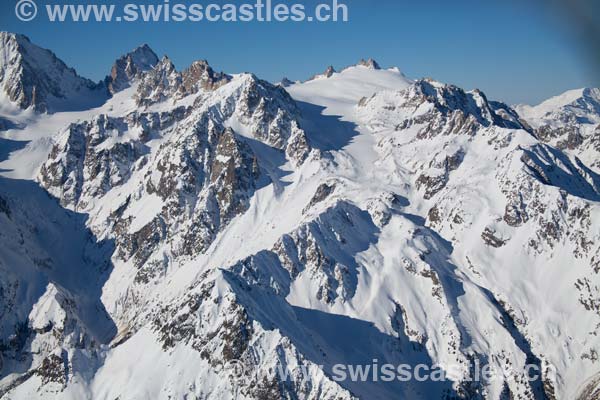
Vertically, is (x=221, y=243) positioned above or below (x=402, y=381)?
above

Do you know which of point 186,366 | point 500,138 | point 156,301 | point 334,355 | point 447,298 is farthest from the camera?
point 500,138

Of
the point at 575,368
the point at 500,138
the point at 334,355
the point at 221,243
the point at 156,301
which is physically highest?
the point at 500,138

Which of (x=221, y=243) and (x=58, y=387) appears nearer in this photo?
(x=58, y=387)

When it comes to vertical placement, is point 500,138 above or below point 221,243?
above

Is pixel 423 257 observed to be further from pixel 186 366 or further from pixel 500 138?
pixel 186 366

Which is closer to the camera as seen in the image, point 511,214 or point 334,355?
point 334,355

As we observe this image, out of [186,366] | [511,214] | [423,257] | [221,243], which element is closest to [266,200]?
[221,243]

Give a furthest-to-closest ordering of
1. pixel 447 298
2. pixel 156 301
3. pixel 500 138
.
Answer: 1. pixel 500 138
2. pixel 156 301
3. pixel 447 298

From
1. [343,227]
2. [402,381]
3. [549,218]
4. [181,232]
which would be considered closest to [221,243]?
[181,232]

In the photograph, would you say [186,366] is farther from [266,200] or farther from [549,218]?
[549,218]
